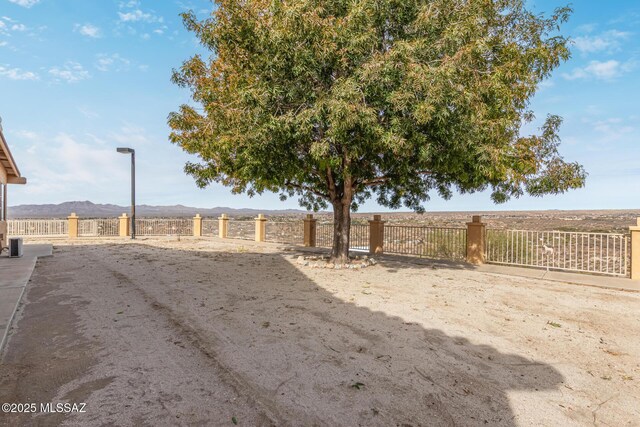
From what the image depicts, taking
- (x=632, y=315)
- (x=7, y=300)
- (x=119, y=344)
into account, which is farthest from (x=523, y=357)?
(x=7, y=300)

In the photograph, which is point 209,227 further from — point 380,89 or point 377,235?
point 380,89

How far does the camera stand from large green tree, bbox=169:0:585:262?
7.02 m

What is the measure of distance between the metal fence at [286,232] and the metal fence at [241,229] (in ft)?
4.88

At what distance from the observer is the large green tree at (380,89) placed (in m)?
7.02

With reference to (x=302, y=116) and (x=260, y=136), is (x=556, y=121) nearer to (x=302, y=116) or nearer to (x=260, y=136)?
(x=302, y=116)

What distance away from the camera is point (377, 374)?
3.51m

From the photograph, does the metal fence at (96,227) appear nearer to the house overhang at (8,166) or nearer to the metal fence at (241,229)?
the house overhang at (8,166)

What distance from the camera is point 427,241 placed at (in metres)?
12.0

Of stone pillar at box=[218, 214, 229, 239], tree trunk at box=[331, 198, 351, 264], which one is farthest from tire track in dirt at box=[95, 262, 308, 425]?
stone pillar at box=[218, 214, 229, 239]

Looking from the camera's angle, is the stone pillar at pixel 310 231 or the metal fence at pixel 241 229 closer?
the stone pillar at pixel 310 231

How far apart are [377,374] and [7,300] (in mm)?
6125

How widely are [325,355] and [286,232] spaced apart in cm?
1358

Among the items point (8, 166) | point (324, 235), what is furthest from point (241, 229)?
point (8, 166)

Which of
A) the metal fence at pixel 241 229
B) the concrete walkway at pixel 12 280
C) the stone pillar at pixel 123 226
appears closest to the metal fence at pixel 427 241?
the metal fence at pixel 241 229
